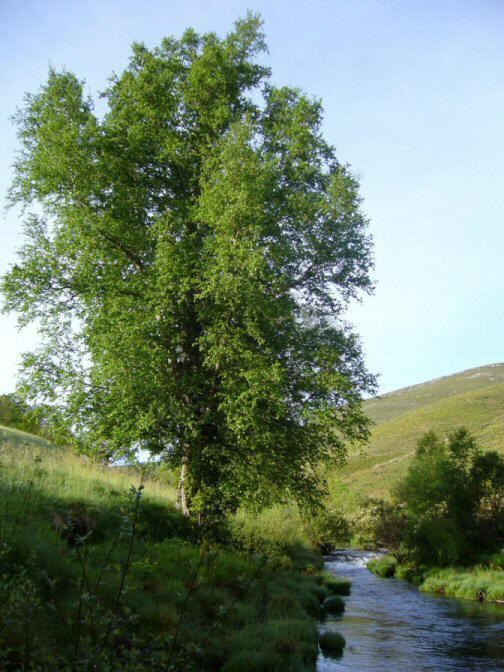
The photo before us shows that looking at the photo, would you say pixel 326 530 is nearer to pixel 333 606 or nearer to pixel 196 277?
pixel 333 606

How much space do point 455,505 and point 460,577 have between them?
8.93 metres

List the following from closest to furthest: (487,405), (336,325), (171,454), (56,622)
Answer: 1. (56,622)
2. (171,454)
3. (336,325)
4. (487,405)

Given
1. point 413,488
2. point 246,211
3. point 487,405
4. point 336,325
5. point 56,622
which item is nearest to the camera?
point 56,622

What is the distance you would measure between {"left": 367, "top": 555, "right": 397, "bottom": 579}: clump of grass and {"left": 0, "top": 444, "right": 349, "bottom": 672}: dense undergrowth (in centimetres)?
2087

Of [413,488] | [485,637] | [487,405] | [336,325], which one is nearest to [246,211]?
[336,325]

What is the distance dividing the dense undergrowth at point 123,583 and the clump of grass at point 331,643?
0.69 m

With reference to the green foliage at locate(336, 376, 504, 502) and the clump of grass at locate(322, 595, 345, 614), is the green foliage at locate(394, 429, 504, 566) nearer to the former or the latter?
the clump of grass at locate(322, 595, 345, 614)

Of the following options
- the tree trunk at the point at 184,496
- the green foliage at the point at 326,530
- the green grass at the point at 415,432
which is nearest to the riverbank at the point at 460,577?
the green foliage at the point at 326,530

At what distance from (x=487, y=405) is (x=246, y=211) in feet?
449

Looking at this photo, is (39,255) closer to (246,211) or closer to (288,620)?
(246,211)

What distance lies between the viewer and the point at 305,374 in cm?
1627

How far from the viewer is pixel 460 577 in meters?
30.8

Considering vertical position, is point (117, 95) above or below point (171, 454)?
above

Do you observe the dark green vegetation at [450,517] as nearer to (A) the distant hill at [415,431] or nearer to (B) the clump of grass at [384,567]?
(B) the clump of grass at [384,567]
